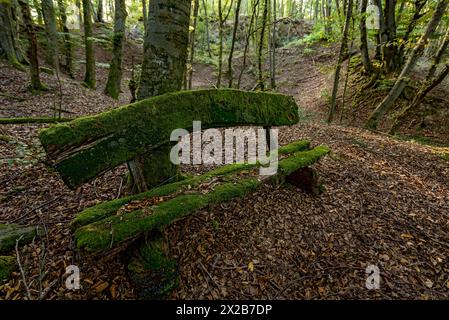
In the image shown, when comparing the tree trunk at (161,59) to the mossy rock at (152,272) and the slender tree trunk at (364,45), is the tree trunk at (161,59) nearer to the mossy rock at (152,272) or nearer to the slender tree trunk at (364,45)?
the mossy rock at (152,272)

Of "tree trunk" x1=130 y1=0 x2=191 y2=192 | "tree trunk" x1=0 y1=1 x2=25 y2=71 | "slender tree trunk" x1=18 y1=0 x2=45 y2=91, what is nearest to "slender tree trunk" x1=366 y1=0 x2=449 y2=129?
"tree trunk" x1=130 y1=0 x2=191 y2=192

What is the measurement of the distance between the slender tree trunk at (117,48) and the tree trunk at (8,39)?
127 inches

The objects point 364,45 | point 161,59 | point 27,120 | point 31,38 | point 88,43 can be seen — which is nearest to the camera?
point 161,59

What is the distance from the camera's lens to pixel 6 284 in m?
2.52

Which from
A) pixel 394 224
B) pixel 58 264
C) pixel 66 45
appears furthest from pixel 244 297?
pixel 66 45

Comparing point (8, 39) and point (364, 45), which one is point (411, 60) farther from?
point (8, 39)

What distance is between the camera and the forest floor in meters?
2.79

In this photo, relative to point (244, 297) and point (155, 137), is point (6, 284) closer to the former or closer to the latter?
point (155, 137)

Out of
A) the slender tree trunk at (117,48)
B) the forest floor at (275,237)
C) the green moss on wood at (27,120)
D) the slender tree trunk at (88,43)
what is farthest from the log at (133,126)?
the slender tree trunk at (88,43)

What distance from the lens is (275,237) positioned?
362cm

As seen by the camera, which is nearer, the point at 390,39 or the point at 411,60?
the point at 411,60

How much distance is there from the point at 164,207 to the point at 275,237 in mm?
1714

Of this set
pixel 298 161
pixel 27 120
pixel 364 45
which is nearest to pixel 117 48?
pixel 27 120

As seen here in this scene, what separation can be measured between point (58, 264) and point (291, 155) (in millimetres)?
3661
